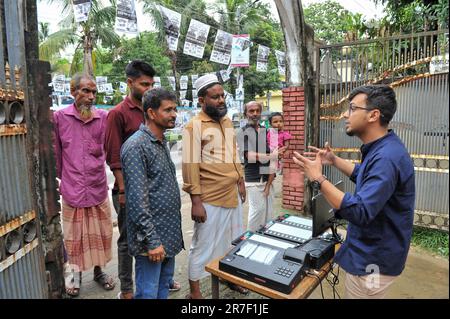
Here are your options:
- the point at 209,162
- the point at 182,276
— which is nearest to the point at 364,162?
the point at 209,162

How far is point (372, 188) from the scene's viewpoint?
1.50 meters

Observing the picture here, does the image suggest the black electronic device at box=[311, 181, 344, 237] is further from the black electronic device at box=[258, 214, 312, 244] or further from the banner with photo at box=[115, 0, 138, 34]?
the banner with photo at box=[115, 0, 138, 34]

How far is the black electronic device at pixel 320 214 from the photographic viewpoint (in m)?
1.90

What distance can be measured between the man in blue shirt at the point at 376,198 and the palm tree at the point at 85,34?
14042 mm

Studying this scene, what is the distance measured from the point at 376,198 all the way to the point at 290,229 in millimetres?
889

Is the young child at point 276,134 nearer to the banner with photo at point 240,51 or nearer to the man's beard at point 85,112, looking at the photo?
the man's beard at point 85,112

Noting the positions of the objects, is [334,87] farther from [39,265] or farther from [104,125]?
[39,265]

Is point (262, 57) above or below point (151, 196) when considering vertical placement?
above

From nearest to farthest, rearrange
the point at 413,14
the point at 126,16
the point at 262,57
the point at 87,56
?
1. the point at 126,16
2. the point at 413,14
3. the point at 262,57
4. the point at 87,56

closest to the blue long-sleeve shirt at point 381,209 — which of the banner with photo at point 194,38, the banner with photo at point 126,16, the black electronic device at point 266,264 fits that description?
the black electronic device at point 266,264

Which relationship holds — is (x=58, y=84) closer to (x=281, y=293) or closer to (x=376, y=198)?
(x=281, y=293)

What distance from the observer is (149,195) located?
2131mm

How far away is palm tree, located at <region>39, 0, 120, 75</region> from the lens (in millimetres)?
13914

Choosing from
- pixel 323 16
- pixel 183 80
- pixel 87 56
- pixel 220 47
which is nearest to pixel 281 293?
pixel 220 47
